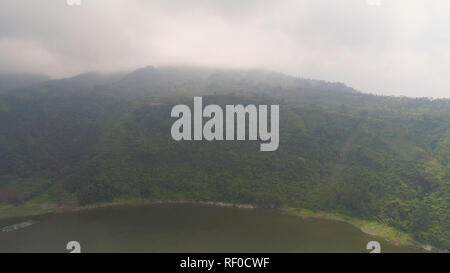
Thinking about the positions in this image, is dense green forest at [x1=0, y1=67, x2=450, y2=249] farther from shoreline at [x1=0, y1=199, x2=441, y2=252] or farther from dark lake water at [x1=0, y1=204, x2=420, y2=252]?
dark lake water at [x1=0, y1=204, x2=420, y2=252]

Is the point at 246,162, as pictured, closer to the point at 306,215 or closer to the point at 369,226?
the point at 306,215

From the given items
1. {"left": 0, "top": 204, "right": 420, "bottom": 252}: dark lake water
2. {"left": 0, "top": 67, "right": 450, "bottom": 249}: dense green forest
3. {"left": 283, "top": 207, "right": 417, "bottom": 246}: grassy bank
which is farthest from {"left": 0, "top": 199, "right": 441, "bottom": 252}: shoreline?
{"left": 0, "top": 204, "right": 420, "bottom": 252}: dark lake water

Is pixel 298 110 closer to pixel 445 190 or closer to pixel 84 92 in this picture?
pixel 445 190

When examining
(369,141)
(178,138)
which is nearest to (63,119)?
(178,138)

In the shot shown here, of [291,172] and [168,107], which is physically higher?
[168,107]

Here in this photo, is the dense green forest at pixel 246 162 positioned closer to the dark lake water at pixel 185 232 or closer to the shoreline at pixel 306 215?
the shoreline at pixel 306 215

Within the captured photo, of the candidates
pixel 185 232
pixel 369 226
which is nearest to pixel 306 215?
pixel 369 226
